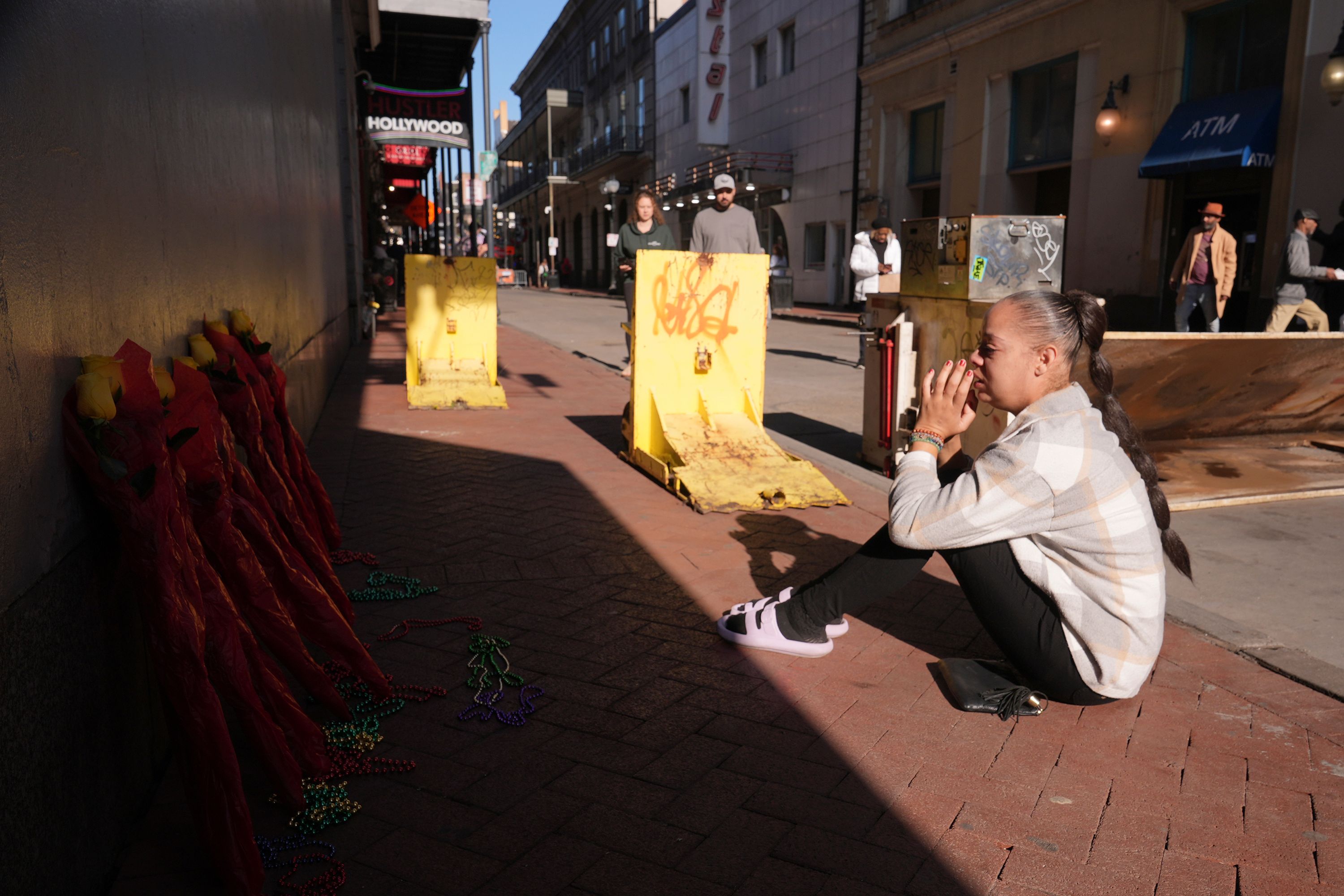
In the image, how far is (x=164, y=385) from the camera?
2.46 meters

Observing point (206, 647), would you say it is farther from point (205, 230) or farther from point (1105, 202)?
point (1105, 202)

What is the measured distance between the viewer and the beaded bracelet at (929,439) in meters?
2.98

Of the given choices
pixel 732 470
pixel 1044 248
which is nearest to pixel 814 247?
pixel 1044 248

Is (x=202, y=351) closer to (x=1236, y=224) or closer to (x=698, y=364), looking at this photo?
(x=698, y=364)

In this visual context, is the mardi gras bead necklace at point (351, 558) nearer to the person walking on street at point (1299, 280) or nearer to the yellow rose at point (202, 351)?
the yellow rose at point (202, 351)

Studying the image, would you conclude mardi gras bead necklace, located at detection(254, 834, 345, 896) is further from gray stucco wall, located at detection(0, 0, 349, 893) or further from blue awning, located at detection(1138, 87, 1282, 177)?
blue awning, located at detection(1138, 87, 1282, 177)

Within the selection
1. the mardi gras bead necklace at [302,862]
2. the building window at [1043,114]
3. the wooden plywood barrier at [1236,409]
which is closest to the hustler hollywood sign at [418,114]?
the building window at [1043,114]

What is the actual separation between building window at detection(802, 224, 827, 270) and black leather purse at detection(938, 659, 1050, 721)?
85.5 feet

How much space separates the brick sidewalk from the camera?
2.28 meters

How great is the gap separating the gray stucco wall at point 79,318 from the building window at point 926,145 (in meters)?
21.9

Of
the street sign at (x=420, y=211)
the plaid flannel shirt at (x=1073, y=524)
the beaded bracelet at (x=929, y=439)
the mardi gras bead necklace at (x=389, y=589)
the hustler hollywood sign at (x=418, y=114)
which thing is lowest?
the mardi gras bead necklace at (x=389, y=589)

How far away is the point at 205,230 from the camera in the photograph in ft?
11.7

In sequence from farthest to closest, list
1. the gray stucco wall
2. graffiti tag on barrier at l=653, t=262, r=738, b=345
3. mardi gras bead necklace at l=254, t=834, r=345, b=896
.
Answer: graffiti tag on barrier at l=653, t=262, r=738, b=345 → mardi gras bead necklace at l=254, t=834, r=345, b=896 → the gray stucco wall

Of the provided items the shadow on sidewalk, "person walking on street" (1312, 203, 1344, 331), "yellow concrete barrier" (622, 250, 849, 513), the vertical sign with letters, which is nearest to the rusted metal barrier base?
"yellow concrete barrier" (622, 250, 849, 513)
